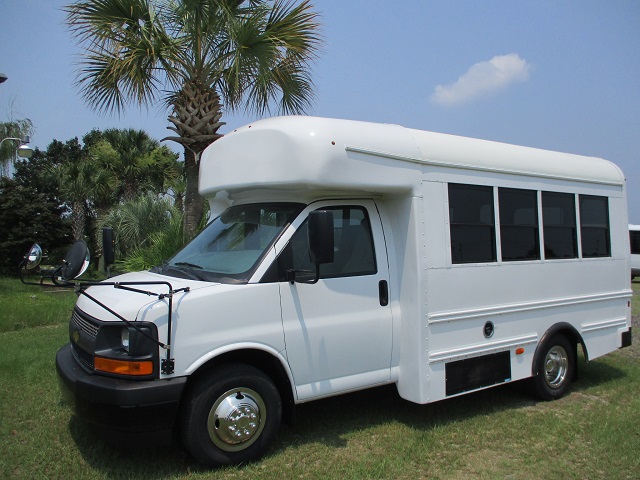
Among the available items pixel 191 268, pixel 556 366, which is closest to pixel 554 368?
pixel 556 366

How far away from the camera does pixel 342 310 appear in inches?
185

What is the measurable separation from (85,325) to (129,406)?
0.93 meters

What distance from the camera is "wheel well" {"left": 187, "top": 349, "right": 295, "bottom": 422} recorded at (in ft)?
13.6

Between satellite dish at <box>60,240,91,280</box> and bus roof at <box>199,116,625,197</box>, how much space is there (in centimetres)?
137

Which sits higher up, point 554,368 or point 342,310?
point 342,310

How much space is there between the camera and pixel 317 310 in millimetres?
4559

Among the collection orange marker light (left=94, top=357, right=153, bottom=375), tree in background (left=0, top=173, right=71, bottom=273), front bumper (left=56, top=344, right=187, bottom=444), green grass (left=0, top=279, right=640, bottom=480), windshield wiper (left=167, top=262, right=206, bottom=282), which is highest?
tree in background (left=0, top=173, right=71, bottom=273)

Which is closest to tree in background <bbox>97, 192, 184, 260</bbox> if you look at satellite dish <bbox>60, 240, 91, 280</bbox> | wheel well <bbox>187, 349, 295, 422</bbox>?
satellite dish <bbox>60, 240, 91, 280</bbox>

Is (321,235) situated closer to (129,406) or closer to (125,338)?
(125,338)

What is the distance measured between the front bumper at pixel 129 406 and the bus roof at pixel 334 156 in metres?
1.87

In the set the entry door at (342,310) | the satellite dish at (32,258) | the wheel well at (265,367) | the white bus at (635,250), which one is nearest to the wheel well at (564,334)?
the entry door at (342,310)

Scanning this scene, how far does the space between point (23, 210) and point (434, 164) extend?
23164 mm

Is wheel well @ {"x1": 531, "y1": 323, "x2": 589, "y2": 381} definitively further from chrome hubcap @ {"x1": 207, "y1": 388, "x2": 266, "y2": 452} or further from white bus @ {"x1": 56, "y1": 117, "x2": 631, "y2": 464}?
chrome hubcap @ {"x1": 207, "y1": 388, "x2": 266, "y2": 452}

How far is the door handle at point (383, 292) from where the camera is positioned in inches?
195
